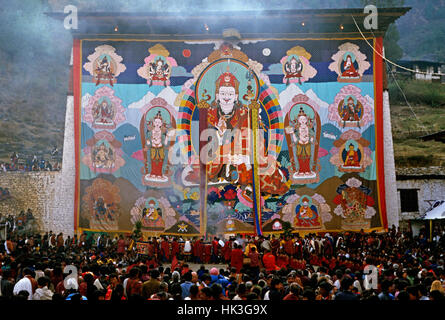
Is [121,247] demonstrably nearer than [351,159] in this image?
Yes

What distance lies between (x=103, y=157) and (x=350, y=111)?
1121cm

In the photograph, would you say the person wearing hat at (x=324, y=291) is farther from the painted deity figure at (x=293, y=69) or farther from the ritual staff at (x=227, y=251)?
the painted deity figure at (x=293, y=69)

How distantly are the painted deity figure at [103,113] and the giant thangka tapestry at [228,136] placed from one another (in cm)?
5

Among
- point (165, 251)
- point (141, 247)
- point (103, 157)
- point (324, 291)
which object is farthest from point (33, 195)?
point (324, 291)

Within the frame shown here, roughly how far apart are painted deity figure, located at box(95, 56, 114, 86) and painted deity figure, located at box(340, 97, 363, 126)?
10487 mm

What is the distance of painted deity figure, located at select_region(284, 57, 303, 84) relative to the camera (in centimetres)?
2177

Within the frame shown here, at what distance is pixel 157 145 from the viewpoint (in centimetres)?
2189

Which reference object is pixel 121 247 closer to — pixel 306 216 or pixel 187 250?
pixel 187 250

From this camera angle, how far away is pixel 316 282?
941 cm

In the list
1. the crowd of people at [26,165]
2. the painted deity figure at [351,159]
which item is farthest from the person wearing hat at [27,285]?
the crowd of people at [26,165]

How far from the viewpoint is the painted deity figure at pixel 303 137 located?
21609mm

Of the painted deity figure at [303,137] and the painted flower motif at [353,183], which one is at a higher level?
the painted deity figure at [303,137]

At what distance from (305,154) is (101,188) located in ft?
30.1

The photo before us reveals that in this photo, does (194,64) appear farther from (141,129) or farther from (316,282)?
(316,282)
